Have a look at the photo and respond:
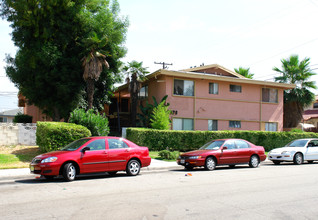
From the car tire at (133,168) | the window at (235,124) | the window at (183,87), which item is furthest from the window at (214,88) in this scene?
the car tire at (133,168)

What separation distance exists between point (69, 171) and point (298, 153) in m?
12.4

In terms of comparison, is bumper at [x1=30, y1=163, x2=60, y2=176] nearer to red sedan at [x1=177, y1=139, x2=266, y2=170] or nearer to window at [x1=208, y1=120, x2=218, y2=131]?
red sedan at [x1=177, y1=139, x2=266, y2=170]

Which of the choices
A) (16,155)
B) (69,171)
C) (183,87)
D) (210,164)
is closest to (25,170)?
(69,171)

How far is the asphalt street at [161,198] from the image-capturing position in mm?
6191

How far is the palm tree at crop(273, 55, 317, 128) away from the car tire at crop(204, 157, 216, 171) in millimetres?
21206

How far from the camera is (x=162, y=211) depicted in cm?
637

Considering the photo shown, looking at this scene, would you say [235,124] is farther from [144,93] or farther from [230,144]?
[230,144]

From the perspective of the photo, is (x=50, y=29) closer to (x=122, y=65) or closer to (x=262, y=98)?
(x=122, y=65)

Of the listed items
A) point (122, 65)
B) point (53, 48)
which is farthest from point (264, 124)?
point (53, 48)

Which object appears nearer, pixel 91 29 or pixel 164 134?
pixel 164 134

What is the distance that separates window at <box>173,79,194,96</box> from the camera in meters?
25.1

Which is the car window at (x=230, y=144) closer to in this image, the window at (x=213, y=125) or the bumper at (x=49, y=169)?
the bumper at (x=49, y=169)

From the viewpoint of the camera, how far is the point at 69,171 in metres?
10.4

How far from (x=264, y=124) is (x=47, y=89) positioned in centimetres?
1880
